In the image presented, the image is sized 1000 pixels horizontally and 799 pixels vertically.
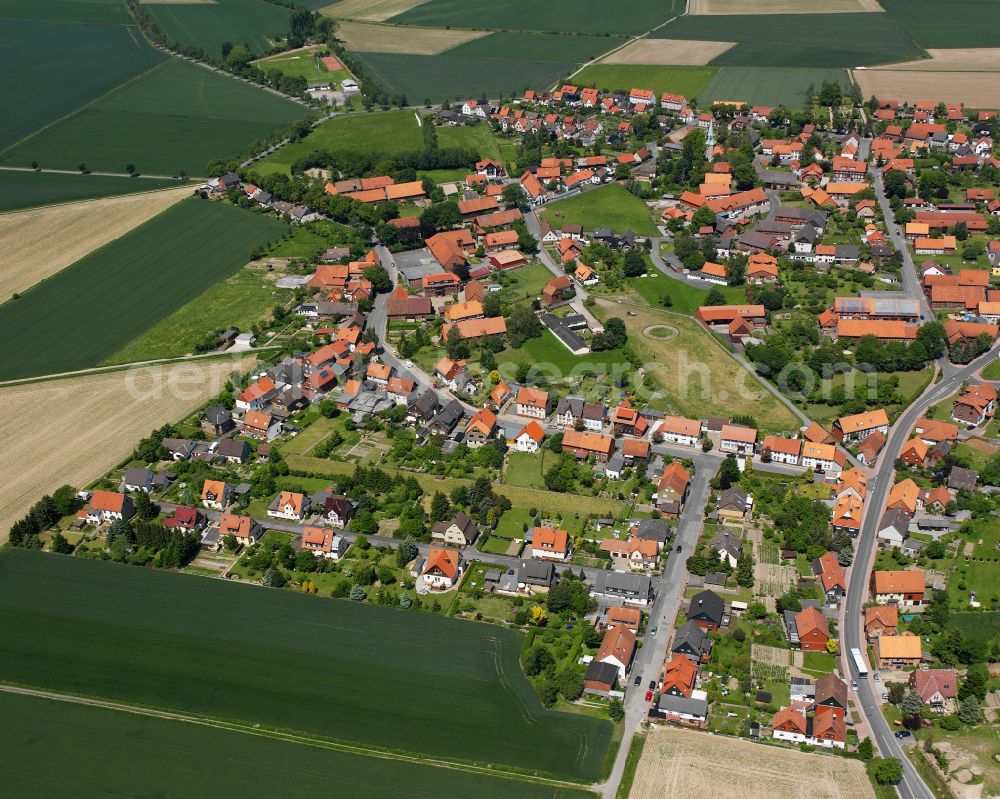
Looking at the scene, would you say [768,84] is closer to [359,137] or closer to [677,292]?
[359,137]

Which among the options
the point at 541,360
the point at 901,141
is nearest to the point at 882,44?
the point at 901,141

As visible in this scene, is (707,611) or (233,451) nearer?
(707,611)

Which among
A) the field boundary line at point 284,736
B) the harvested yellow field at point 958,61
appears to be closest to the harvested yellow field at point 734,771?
the field boundary line at point 284,736

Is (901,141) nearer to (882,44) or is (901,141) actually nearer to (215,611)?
(882,44)

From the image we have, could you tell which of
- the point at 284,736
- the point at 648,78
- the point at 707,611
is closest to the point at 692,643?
the point at 707,611

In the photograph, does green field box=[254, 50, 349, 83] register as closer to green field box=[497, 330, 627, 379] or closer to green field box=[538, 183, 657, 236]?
green field box=[538, 183, 657, 236]

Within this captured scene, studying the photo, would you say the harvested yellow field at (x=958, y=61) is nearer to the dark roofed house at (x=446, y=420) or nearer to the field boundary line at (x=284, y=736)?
the dark roofed house at (x=446, y=420)

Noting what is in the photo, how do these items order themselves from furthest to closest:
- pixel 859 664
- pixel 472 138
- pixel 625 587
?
pixel 472 138 → pixel 625 587 → pixel 859 664

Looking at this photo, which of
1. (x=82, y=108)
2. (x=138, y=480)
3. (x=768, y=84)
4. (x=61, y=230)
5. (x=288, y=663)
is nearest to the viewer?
(x=288, y=663)
